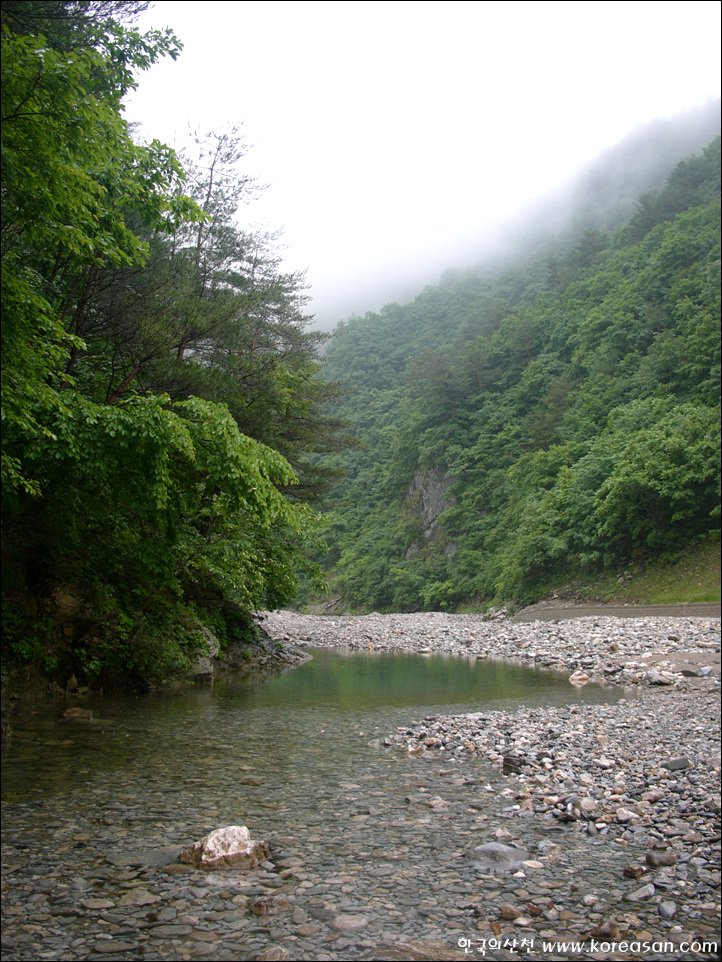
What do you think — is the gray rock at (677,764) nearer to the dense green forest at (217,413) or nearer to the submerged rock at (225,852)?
the submerged rock at (225,852)

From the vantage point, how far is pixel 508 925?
373 cm

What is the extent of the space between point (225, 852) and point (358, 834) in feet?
3.86

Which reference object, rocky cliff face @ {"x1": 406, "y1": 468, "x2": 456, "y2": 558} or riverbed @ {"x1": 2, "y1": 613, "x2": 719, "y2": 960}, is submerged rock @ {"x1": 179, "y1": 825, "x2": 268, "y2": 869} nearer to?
riverbed @ {"x1": 2, "y1": 613, "x2": 719, "y2": 960}

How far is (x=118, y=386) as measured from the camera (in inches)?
480

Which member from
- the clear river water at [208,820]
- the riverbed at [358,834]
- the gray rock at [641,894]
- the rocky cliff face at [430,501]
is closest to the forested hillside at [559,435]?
the rocky cliff face at [430,501]

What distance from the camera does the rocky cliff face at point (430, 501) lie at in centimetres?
5781

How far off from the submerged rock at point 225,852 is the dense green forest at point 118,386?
3.66 m

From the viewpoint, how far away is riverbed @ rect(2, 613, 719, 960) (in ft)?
12.0

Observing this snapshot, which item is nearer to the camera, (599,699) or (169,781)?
(169,781)

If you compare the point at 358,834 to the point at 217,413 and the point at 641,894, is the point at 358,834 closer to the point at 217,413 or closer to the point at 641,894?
the point at 641,894

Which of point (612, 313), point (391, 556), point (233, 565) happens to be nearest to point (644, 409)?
point (612, 313)

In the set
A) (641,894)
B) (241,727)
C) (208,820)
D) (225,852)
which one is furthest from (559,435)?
(225,852)

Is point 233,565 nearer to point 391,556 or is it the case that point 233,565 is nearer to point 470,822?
point 470,822

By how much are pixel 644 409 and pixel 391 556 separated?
28.1 metres
